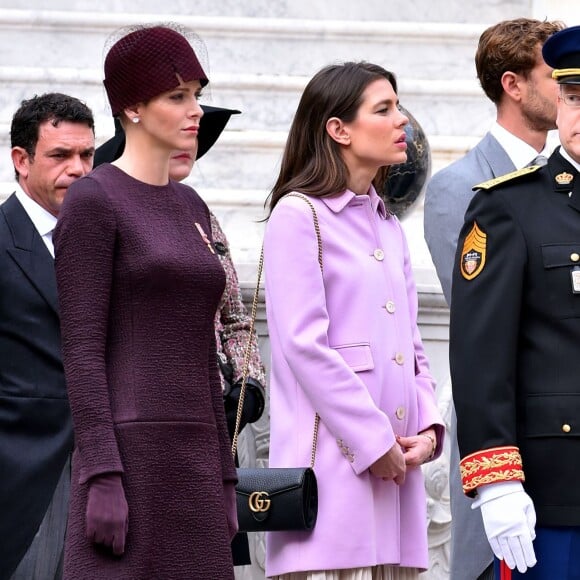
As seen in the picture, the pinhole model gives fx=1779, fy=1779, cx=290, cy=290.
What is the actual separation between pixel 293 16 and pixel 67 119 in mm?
2515

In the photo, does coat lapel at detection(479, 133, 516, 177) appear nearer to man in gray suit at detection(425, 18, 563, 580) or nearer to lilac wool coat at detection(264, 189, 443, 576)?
man in gray suit at detection(425, 18, 563, 580)

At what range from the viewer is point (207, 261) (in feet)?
12.6

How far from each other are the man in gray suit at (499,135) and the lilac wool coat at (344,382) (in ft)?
1.26

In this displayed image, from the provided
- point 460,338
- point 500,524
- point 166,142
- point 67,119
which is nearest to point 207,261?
point 166,142

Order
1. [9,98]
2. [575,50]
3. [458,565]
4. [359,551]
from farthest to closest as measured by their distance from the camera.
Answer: [9,98], [458,565], [359,551], [575,50]

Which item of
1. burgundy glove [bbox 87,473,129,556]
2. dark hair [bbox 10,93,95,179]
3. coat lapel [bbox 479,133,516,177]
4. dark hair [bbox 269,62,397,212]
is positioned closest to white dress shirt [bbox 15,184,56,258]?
dark hair [bbox 10,93,95,179]

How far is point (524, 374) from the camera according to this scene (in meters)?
3.87

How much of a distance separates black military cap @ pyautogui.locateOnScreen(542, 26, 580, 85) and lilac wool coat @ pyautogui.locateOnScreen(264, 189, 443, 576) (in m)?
0.82

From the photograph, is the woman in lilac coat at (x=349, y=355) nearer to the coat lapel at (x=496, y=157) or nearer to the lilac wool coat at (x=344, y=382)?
the lilac wool coat at (x=344, y=382)

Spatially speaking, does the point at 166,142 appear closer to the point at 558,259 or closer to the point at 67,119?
the point at 558,259

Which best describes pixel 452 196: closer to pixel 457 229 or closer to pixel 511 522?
pixel 457 229

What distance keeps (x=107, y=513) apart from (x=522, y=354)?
0.99 m

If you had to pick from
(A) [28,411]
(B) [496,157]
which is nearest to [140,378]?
(A) [28,411]

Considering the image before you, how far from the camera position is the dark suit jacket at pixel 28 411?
4.64 meters
